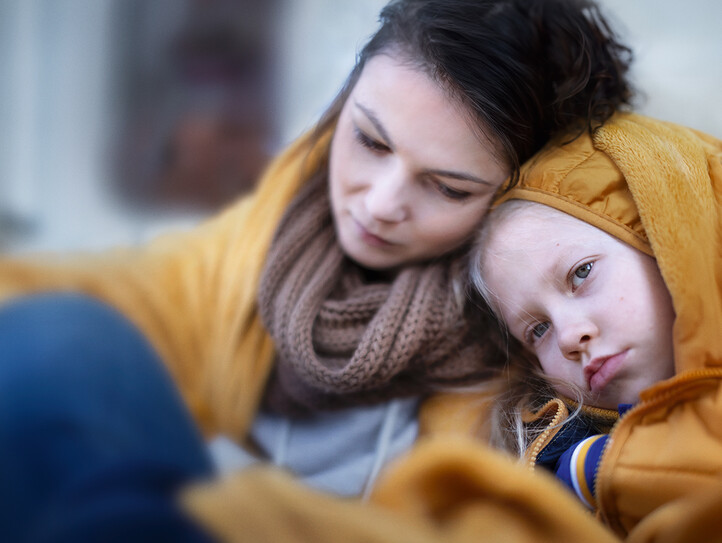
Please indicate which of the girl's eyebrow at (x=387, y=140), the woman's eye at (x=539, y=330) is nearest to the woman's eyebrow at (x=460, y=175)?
the girl's eyebrow at (x=387, y=140)

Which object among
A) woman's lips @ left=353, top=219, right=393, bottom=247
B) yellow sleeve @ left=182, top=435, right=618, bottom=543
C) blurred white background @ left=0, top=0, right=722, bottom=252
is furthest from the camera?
woman's lips @ left=353, top=219, right=393, bottom=247

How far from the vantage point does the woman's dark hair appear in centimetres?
43

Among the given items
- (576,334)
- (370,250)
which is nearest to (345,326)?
(370,250)

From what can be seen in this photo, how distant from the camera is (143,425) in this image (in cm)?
28

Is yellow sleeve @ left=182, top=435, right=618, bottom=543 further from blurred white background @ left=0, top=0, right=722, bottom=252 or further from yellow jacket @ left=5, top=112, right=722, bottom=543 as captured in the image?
blurred white background @ left=0, top=0, right=722, bottom=252

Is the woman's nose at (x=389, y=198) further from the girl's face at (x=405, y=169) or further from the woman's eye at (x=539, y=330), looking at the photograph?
the woman's eye at (x=539, y=330)

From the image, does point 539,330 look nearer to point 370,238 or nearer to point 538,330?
point 538,330

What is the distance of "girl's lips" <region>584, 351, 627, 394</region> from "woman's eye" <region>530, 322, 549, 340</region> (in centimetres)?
4

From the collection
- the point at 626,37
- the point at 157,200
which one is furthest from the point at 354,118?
the point at 626,37

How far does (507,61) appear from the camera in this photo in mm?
427

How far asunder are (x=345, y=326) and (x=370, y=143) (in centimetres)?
14

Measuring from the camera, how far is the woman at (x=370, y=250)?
0.41 metres

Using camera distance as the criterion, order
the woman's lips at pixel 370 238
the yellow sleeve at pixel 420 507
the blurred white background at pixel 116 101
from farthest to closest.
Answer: the woman's lips at pixel 370 238 → the blurred white background at pixel 116 101 → the yellow sleeve at pixel 420 507

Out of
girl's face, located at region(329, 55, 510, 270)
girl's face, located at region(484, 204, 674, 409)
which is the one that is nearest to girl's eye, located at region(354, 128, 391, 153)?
girl's face, located at region(329, 55, 510, 270)
